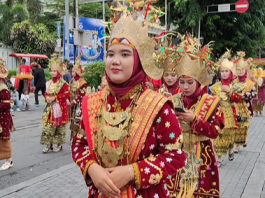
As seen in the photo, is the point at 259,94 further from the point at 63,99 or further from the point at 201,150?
the point at 201,150

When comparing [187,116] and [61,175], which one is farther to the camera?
[61,175]

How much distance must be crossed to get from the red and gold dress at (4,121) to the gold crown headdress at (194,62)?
336 cm

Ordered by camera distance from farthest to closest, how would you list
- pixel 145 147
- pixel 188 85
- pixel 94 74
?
pixel 94 74 → pixel 188 85 → pixel 145 147

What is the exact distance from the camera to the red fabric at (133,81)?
7.72 ft

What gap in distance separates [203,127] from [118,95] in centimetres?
167

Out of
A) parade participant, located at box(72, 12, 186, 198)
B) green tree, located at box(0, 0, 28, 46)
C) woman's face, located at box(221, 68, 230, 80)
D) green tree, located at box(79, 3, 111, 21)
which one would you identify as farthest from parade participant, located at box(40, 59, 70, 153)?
green tree, located at box(79, 3, 111, 21)

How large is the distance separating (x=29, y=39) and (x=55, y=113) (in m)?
27.9

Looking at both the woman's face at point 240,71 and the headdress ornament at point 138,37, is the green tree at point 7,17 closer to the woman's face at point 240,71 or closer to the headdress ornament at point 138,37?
the woman's face at point 240,71

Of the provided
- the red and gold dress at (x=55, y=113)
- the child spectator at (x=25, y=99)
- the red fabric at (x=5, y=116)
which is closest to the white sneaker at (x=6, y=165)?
the red fabric at (x=5, y=116)

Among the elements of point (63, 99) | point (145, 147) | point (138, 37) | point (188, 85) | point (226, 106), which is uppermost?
point (138, 37)

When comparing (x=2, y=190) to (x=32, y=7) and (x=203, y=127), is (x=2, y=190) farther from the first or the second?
(x=32, y=7)

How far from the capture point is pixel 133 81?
237 cm

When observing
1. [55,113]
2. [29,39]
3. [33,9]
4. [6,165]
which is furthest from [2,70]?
[33,9]

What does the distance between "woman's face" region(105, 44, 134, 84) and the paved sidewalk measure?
3.49m
